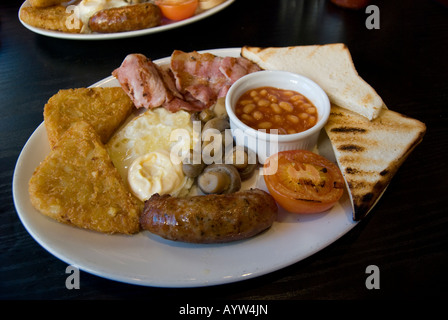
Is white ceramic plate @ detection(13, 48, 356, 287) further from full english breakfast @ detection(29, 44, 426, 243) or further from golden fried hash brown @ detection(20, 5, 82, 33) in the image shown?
golden fried hash brown @ detection(20, 5, 82, 33)

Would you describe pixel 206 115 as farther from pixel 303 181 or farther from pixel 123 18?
pixel 123 18

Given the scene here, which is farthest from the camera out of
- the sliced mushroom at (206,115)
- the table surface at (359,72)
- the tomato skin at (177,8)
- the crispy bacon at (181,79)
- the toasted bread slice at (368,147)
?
the tomato skin at (177,8)

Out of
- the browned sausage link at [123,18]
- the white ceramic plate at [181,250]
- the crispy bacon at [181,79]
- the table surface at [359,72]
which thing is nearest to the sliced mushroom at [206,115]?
the crispy bacon at [181,79]

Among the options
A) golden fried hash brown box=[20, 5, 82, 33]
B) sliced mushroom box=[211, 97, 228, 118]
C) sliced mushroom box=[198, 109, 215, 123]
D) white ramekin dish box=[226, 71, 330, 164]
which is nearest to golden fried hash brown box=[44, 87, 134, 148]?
sliced mushroom box=[198, 109, 215, 123]

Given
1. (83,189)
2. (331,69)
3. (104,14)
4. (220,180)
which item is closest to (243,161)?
(220,180)

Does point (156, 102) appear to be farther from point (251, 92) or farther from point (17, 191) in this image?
point (17, 191)

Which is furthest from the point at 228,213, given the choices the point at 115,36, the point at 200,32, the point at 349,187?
the point at 200,32

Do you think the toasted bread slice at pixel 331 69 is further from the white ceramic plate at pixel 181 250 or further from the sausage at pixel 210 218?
the sausage at pixel 210 218
